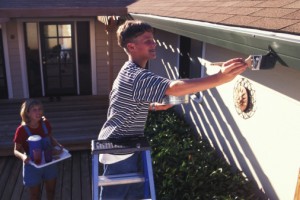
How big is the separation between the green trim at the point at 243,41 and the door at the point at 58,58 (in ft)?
18.3

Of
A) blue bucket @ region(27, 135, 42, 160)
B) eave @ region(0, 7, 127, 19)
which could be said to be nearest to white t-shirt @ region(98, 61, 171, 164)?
blue bucket @ region(27, 135, 42, 160)

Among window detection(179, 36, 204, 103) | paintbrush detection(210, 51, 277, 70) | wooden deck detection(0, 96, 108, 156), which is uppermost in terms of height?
paintbrush detection(210, 51, 277, 70)

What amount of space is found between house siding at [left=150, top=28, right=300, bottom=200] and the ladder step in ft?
4.32

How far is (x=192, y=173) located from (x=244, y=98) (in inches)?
40.2

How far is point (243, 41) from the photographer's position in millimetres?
2404

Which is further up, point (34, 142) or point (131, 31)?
point (131, 31)

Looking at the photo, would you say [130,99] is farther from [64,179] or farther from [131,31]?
[64,179]

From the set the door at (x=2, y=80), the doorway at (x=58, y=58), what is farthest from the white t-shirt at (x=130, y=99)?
the door at (x=2, y=80)

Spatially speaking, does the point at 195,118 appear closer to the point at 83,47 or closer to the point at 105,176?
the point at 105,176

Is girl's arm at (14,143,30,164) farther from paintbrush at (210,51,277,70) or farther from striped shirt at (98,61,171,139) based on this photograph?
paintbrush at (210,51,277,70)

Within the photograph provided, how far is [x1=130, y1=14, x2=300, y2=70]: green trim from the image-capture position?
1822mm

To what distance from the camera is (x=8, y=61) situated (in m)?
8.88

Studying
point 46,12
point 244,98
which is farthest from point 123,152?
point 46,12

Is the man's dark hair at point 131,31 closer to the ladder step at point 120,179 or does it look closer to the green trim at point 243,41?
the green trim at point 243,41
